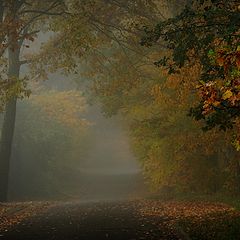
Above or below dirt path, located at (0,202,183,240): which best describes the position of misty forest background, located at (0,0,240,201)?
above

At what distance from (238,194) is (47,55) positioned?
1239 cm

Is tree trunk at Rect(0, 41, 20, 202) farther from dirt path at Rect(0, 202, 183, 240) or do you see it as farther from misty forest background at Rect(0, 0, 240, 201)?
dirt path at Rect(0, 202, 183, 240)

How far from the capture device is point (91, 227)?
47.8 feet

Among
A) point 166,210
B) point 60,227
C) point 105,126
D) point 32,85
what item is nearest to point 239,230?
point 60,227

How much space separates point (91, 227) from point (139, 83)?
46.1 ft

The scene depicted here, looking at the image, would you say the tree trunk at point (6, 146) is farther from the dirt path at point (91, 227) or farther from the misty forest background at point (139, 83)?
the dirt path at point (91, 227)

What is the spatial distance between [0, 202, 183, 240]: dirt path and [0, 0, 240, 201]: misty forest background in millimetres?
3210

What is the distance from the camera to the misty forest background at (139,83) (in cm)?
1310

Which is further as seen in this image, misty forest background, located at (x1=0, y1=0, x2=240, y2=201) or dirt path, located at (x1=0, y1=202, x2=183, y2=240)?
misty forest background, located at (x1=0, y1=0, x2=240, y2=201)

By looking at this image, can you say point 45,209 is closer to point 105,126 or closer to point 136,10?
point 136,10

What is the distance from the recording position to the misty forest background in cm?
1310

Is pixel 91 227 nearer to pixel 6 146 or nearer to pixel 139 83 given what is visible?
pixel 6 146

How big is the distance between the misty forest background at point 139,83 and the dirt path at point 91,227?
10.5 ft

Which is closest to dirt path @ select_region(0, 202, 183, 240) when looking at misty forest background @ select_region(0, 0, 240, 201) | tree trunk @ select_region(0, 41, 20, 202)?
misty forest background @ select_region(0, 0, 240, 201)
